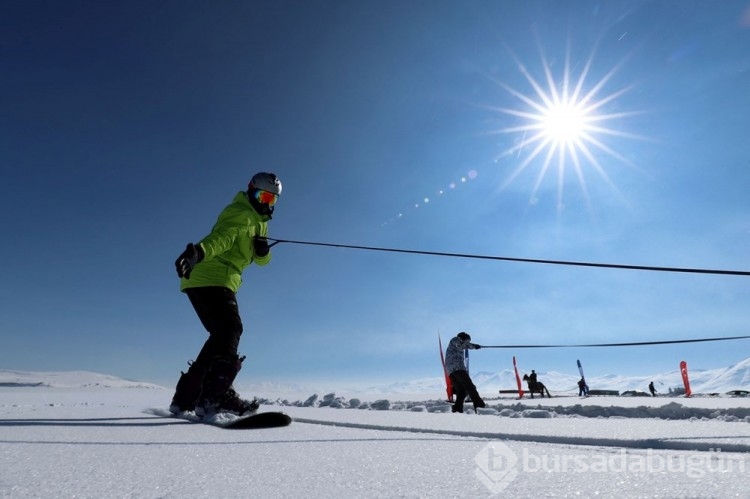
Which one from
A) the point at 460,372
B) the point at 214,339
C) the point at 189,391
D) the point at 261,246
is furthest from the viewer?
the point at 460,372

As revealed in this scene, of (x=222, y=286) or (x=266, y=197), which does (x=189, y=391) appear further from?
(x=266, y=197)

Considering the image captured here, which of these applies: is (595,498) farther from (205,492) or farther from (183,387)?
(183,387)

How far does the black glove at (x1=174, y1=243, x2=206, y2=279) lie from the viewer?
8.76 ft

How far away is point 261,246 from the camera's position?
3721 millimetres

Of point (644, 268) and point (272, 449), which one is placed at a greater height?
point (644, 268)

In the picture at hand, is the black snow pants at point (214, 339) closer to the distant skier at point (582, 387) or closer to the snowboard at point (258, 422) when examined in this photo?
the snowboard at point (258, 422)

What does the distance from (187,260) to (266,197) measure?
3.84 ft

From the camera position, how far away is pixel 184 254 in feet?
8.91

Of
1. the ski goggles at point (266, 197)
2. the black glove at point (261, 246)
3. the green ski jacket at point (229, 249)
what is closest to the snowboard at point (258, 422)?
the green ski jacket at point (229, 249)

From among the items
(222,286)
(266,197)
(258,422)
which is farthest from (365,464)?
(266,197)

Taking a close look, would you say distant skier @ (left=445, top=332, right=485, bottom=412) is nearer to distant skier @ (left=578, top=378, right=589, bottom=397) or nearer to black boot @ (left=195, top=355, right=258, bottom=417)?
black boot @ (left=195, top=355, right=258, bottom=417)

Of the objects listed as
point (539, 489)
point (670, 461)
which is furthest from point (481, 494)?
point (670, 461)

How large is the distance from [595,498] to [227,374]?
2.48 meters

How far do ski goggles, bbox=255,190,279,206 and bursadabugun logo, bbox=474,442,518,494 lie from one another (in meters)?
2.77
